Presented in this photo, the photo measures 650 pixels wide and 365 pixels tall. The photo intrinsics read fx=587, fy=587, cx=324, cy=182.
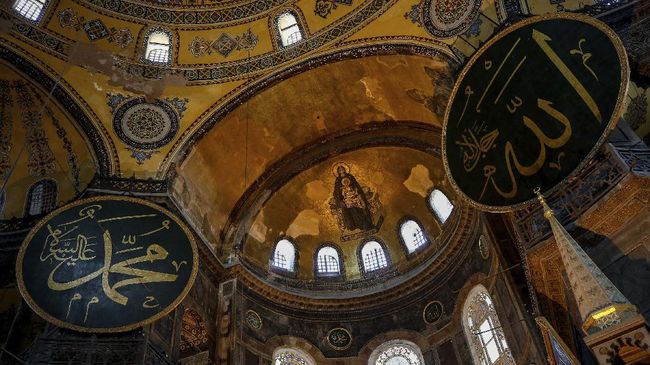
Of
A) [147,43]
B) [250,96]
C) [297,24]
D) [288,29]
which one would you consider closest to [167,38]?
[147,43]

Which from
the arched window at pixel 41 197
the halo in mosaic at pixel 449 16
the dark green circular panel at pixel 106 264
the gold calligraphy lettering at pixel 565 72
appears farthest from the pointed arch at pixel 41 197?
the gold calligraphy lettering at pixel 565 72

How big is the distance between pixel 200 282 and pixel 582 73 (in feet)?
24.4

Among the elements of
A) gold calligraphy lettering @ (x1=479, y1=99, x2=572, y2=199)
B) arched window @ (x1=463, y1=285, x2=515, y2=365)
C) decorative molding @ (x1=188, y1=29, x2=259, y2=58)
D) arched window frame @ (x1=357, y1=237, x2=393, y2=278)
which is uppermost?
decorative molding @ (x1=188, y1=29, x2=259, y2=58)

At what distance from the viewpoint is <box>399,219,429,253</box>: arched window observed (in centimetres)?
1312

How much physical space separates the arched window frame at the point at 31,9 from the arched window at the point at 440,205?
9.00m

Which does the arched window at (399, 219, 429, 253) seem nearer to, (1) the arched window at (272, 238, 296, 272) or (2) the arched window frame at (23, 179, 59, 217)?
(1) the arched window at (272, 238, 296, 272)

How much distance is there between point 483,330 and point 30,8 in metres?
10.9

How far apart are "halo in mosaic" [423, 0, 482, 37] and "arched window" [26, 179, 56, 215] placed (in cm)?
818

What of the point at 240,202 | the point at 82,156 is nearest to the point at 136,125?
the point at 82,156

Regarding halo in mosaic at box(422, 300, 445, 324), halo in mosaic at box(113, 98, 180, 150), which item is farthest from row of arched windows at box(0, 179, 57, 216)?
halo in mosaic at box(422, 300, 445, 324)

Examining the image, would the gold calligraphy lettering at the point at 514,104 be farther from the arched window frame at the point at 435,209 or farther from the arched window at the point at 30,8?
the arched window at the point at 30,8

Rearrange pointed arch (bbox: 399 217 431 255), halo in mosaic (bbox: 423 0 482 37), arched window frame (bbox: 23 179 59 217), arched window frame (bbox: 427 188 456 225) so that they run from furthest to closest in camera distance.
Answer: pointed arch (bbox: 399 217 431 255) < arched window frame (bbox: 427 188 456 225) < arched window frame (bbox: 23 179 59 217) < halo in mosaic (bbox: 423 0 482 37)

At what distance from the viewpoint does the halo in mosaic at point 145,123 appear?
11750 millimetres

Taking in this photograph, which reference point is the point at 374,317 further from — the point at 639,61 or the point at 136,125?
the point at 639,61
